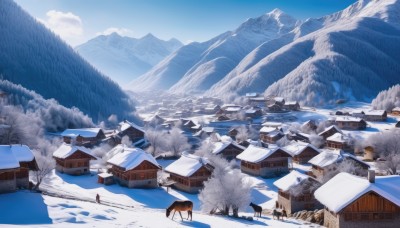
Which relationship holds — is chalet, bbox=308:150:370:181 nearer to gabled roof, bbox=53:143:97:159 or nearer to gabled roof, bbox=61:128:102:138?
gabled roof, bbox=53:143:97:159

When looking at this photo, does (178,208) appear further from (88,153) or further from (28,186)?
(88,153)

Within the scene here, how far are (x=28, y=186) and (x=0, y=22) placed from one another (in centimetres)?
16987

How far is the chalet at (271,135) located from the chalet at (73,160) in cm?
5934

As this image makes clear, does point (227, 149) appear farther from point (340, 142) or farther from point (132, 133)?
point (340, 142)

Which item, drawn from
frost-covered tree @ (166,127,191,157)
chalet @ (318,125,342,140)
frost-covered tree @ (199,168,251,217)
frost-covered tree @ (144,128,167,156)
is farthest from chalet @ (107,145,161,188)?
chalet @ (318,125,342,140)

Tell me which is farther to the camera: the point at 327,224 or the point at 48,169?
the point at 48,169

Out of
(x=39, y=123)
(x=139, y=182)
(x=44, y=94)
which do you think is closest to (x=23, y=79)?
(x=44, y=94)

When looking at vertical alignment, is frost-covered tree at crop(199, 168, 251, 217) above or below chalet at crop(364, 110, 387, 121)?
below

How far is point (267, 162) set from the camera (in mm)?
65625

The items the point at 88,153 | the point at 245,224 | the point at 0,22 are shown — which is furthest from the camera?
the point at 0,22

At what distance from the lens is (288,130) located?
377 feet

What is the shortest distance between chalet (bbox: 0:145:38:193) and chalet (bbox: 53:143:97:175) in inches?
810

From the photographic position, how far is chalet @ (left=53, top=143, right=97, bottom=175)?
59.0 meters

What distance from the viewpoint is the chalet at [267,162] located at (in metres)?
65.1
